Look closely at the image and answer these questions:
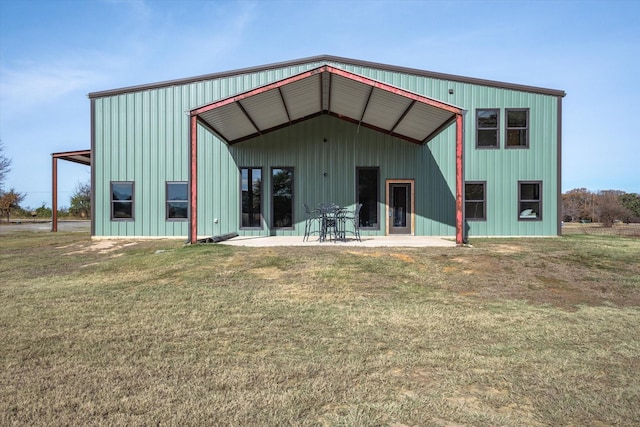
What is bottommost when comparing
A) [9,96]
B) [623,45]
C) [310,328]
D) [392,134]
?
[310,328]

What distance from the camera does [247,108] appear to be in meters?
10.6

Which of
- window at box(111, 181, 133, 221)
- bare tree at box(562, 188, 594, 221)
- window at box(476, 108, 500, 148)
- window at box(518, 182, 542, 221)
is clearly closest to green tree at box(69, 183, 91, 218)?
window at box(111, 181, 133, 221)

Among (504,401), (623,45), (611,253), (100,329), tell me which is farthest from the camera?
(623,45)

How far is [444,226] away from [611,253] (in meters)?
5.49

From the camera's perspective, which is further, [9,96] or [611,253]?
[9,96]

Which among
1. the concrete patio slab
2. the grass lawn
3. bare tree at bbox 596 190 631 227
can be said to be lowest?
the grass lawn

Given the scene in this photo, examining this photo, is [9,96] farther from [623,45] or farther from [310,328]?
[623,45]

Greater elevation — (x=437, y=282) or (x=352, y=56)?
(x=352, y=56)

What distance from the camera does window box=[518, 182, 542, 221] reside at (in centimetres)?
1348

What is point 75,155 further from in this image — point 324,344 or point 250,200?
point 324,344

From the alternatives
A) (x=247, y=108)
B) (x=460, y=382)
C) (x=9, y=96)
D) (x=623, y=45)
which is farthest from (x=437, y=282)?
(x=9, y=96)

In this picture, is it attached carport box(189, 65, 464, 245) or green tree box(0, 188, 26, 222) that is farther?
Result: green tree box(0, 188, 26, 222)

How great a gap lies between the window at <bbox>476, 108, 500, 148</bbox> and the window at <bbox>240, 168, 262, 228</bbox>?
23.8 feet

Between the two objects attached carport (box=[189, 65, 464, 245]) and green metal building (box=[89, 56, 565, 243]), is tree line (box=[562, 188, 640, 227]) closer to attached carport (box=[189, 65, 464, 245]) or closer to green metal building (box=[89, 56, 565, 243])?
green metal building (box=[89, 56, 565, 243])
